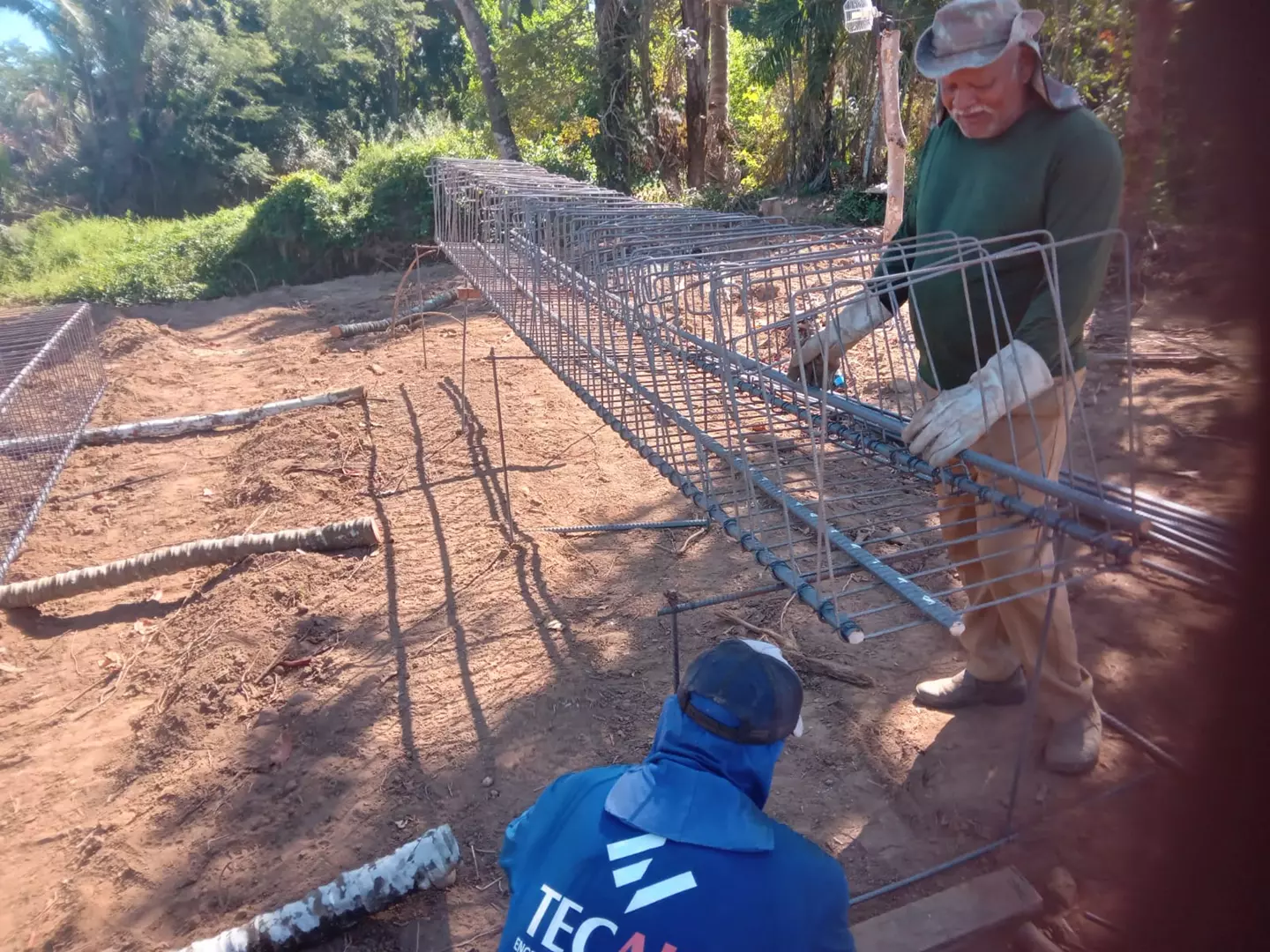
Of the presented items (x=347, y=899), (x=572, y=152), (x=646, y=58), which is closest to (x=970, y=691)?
(x=347, y=899)

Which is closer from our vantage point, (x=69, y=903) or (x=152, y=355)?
(x=69, y=903)

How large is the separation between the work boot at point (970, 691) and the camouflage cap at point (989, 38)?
70.8 inches

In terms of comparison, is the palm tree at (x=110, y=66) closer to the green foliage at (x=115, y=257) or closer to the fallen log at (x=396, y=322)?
the green foliage at (x=115, y=257)

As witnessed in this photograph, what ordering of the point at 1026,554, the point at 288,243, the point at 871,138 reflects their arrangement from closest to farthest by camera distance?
the point at 1026,554 < the point at 871,138 < the point at 288,243

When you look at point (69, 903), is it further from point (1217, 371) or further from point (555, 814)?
point (1217, 371)

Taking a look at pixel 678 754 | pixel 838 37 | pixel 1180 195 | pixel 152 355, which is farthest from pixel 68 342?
pixel 838 37

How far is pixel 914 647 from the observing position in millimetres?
3488

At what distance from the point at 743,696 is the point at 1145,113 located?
1140 millimetres

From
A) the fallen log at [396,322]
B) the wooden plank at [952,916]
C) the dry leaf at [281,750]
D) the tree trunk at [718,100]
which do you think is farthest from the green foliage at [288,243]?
the wooden plank at [952,916]

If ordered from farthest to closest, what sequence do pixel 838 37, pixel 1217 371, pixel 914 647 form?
pixel 838 37 → pixel 914 647 → pixel 1217 371

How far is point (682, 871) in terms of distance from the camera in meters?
1.34

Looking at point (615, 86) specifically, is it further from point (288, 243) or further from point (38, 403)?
point (38, 403)

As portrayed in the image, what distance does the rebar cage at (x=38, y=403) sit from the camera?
6.28 meters

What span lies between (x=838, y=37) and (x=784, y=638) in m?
12.7
